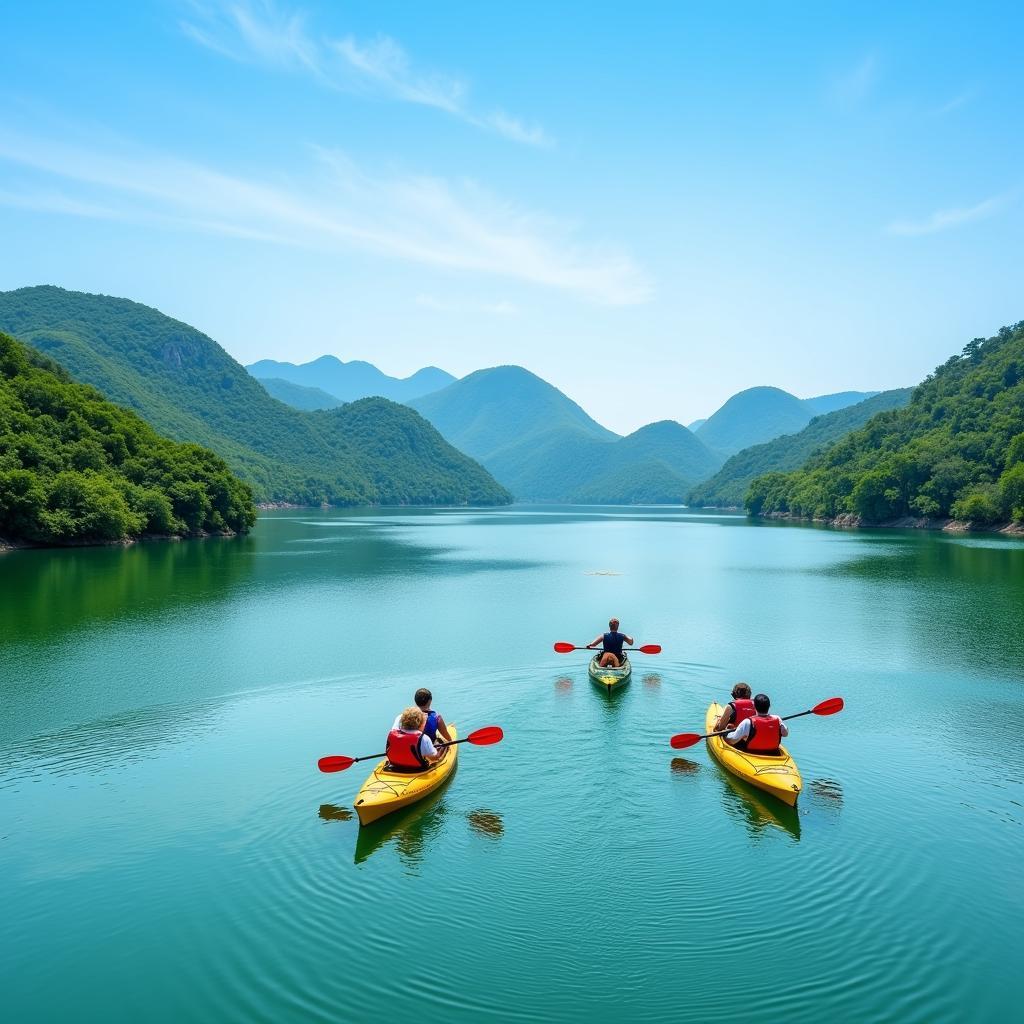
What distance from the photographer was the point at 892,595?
3750 cm

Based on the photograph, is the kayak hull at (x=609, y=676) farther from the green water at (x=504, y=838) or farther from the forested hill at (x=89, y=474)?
the forested hill at (x=89, y=474)

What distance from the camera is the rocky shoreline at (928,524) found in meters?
80.0

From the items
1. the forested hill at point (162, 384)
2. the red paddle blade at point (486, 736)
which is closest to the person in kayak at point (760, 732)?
the red paddle blade at point (486, 736)

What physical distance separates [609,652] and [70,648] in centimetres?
1634

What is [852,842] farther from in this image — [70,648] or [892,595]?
[892,595]

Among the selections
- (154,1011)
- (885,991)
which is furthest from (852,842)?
(154,1011)

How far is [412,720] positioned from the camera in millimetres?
12812

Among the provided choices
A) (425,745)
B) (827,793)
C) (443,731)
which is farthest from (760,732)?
(425,745)

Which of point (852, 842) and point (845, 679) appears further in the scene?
point (845, 679)

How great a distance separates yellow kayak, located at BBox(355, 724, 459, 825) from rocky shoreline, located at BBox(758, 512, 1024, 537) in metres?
79.9

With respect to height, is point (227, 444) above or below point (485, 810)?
above

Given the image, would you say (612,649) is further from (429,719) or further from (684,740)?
(429,719)

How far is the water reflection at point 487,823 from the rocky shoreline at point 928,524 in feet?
262

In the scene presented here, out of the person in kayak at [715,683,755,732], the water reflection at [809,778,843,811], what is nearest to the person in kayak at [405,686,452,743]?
the person in kayak at [715,683,755,732]
